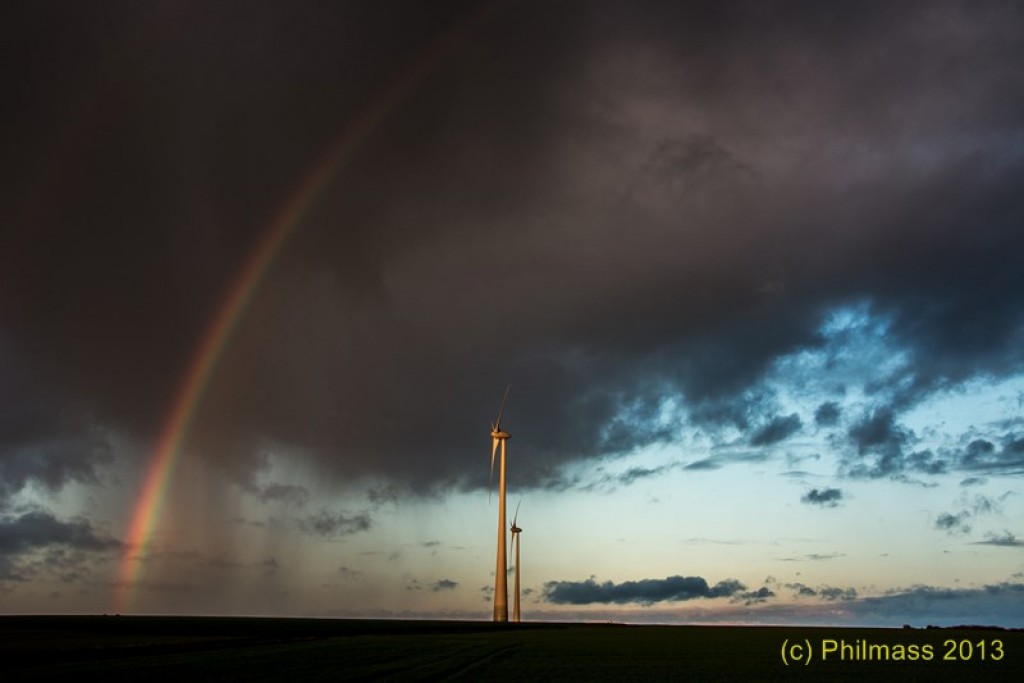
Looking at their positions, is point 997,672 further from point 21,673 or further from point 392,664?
point 21,673

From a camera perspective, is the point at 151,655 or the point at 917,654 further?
the point at 917,654

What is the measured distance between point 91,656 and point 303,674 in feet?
71.6

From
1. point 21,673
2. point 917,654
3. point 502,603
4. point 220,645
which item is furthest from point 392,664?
point 502,603

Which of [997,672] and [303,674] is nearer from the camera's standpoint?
[303,674]

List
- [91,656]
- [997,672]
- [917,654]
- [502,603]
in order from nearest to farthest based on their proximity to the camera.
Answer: [997,672], [91,656], [917,654], [502,603]

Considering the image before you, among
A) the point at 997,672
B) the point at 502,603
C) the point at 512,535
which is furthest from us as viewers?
the point at 512,535

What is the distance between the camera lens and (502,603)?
11869cm

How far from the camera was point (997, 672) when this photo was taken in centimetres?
4647

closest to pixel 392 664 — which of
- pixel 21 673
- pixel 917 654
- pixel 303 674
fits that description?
pixel 303 674

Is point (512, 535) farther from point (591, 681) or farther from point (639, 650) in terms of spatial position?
point (591, 681)

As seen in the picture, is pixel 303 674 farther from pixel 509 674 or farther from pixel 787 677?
pixel 787 677

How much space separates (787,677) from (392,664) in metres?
19.6

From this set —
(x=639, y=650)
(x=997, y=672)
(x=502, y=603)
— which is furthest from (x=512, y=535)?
(x=997, y=672)

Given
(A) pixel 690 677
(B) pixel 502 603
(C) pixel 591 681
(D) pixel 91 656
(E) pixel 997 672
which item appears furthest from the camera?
(B) pixel 502 603
